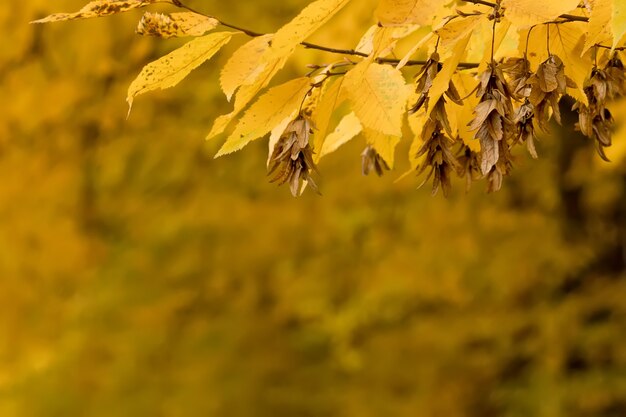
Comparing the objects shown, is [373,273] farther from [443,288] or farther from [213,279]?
[213,279]

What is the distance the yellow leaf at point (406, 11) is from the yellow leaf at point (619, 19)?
0.50ft

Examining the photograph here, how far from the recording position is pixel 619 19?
2.97ft

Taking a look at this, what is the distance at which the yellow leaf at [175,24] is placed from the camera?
108cm

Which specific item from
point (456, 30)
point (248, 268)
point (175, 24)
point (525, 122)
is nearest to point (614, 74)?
point (525, 122)

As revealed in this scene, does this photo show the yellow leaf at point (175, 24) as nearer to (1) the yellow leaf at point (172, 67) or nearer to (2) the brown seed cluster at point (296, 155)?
(1) the yellow leaf at point (172, 67)

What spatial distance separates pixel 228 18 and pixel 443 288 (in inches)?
59.4

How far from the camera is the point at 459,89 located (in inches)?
49.4

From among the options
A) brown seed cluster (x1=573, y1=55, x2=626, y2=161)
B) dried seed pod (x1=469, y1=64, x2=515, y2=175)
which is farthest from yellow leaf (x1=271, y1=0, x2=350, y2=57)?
brown seed cluster (x1=573, y1=55, x2=626, y2=161)

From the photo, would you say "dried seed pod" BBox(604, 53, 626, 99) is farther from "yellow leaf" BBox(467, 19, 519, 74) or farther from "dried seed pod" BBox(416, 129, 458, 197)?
"dried seed pod" BBox(416, 129, 458, 197)

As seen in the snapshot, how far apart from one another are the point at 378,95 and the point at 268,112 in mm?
121

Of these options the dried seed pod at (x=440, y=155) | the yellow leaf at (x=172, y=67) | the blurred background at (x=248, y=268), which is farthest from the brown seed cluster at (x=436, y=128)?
the blurred background at (x=248, y=268)

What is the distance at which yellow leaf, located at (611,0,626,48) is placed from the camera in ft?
2.91

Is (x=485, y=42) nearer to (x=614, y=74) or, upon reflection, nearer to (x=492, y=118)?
(x=614, y=74)

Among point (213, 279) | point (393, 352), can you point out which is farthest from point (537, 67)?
point (393, 352)
